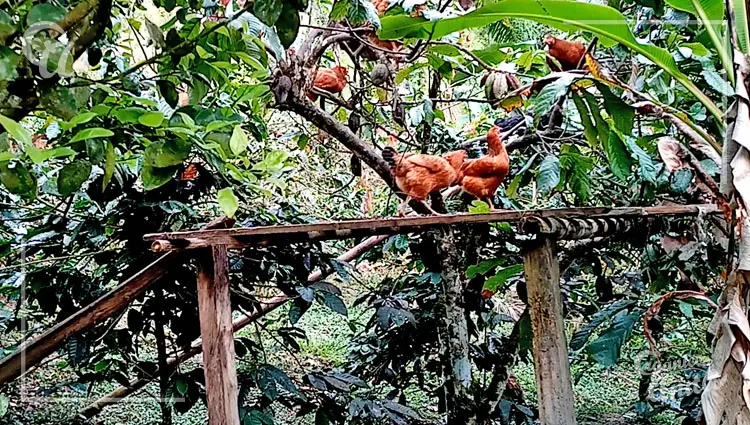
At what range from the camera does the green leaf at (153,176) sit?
0.60 m

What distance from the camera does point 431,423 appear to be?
1.71 metres

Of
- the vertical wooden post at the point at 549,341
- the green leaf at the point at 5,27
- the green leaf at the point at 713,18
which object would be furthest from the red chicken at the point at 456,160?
the green leaf at the point at 5,27

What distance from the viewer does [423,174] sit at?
1.11m

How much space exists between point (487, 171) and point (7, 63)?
821 mm

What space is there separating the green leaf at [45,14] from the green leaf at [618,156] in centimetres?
86

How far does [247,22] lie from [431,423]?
1.32 meters

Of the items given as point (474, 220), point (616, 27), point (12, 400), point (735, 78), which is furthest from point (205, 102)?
point (12, 400)

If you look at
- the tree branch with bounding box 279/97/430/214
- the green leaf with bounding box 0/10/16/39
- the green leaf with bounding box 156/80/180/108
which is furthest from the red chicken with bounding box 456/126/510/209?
the green leaf with bounding box 0/10/16/39

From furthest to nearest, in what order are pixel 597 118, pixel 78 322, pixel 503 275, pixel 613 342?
pixel 503 275 → pixel 613 342 → pixel 597 118 → pixel 78 322

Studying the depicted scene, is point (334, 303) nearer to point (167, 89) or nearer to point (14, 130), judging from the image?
point (167, 89)

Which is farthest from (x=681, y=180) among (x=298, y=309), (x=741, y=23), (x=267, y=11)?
(x=267, y=11)

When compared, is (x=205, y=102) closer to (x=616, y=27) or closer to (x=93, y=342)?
(x=93, y=342)

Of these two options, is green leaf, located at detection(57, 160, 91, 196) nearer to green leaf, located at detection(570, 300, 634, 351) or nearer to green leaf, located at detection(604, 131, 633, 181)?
green leaf, located at detection(604, 131, 633, 181)

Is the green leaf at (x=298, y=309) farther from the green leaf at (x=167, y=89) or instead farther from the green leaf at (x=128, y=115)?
the green leaf at (x=128, y=115)
